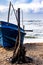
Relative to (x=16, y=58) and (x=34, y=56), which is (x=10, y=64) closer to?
(x=16, y=58)

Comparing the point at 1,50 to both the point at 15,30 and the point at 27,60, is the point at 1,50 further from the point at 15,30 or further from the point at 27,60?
the point at 27,60

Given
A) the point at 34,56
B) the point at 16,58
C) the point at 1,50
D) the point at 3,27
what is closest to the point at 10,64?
the point at 16,58

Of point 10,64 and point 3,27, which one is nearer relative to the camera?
point 10,64

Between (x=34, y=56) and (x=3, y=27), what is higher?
(x=3, y=27)

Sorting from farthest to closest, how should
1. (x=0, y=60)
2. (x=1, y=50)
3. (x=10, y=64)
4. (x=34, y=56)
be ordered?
1. (x=1, y=50)
2. (x=34, y=56)
3. (x=0, y=60)
4. (x=10, y=64)

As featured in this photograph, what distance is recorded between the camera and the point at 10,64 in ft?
34.2

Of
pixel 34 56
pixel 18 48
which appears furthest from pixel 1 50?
pixel 18 48

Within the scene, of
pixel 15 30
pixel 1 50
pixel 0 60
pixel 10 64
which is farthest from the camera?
pixel 15 30

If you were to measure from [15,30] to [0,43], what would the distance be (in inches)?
51.0

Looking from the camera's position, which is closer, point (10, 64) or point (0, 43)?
point (10, 64)

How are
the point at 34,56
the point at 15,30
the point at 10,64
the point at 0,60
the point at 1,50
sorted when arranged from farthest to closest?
the point at 15,30 → the point at 1,50 → the point at 34,56 → the point at 0,60 → the point at 10,64

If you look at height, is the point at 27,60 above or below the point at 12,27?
below

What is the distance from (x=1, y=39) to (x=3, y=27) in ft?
2.73

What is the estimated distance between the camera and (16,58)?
1069 cm
